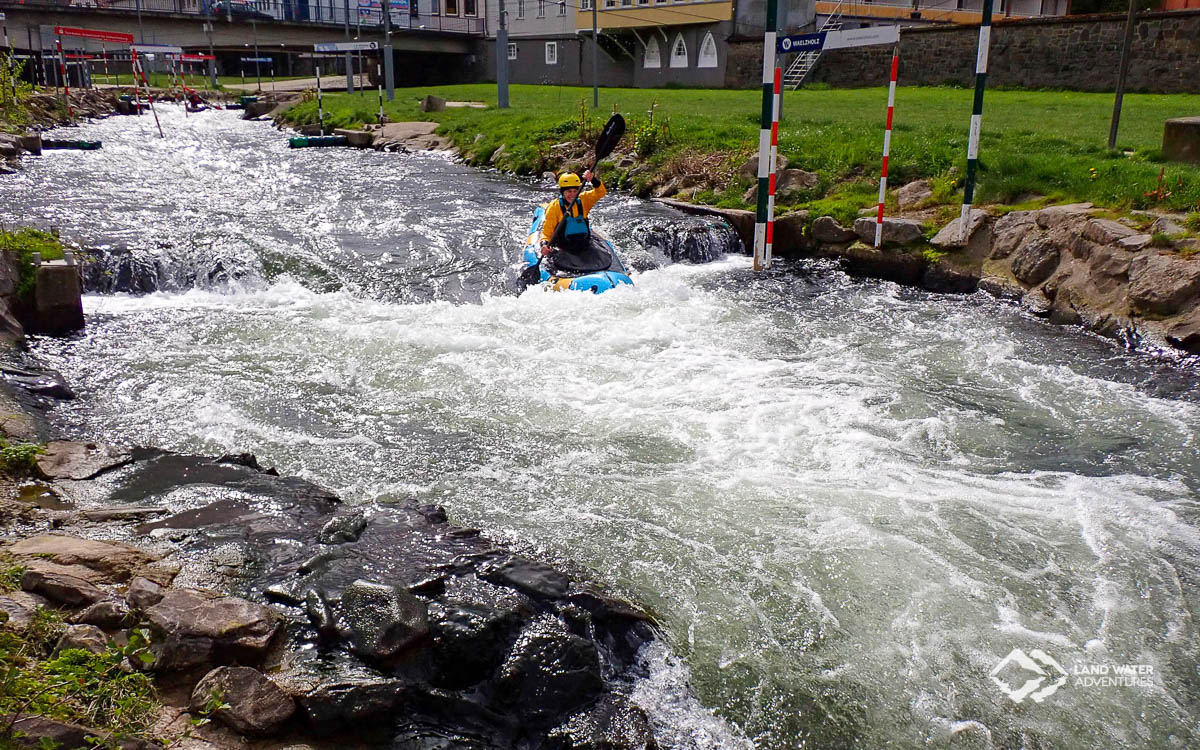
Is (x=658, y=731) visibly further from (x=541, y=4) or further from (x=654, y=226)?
(x=541, y=4)

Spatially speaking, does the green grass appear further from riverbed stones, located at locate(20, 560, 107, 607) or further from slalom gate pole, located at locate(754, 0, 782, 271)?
slalom gate pole, located at locate(754, 0, 782, 271)

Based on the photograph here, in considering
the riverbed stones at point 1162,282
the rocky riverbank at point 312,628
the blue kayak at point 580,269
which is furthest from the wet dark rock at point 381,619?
the riverbed stones at point 1162,282

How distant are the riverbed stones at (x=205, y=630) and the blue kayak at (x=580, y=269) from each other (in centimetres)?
599

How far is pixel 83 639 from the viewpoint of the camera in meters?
2.86

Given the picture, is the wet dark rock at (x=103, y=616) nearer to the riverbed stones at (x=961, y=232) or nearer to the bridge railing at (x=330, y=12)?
the riverbed stones at (x=961, y=232)

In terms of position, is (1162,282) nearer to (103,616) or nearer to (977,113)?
(977,113)

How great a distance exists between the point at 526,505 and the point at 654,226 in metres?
7.37

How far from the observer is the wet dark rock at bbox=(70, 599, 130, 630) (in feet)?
9.89

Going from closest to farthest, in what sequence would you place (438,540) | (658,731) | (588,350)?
(658,731) < (438,540) < (588,350)

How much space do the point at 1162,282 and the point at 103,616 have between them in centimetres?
801

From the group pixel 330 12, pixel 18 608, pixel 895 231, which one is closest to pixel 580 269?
pixel 895 231

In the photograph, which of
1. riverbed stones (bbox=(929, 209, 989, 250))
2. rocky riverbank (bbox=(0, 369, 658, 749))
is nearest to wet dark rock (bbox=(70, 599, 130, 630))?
rocky riverbank (bbox=(0, 369, 658, 749))

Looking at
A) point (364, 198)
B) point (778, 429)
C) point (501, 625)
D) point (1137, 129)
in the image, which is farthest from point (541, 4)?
point (501, 625)

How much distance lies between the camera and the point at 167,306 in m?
8.89
